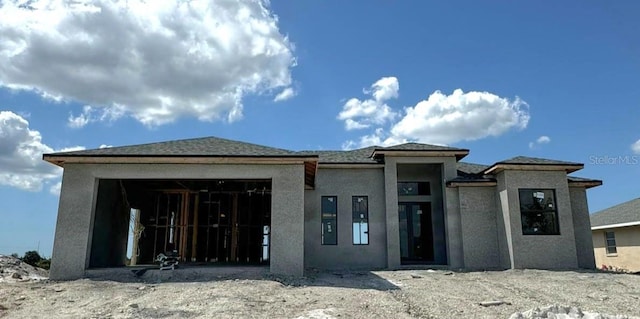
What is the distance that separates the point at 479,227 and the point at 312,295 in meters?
8.29

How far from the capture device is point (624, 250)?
67.2 ft

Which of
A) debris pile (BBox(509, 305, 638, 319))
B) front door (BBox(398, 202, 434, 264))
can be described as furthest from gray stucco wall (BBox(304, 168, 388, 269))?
debris pile (BBox(509, 305, 638, 319))

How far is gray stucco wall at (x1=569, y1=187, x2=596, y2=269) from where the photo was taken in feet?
48.9

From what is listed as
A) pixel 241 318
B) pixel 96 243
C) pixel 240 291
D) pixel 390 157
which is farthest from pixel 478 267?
pixel 96 243

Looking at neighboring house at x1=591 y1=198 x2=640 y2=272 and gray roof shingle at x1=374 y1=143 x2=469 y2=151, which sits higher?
gray roof shingle at x1=374 y1=143 x2=469 y2=151

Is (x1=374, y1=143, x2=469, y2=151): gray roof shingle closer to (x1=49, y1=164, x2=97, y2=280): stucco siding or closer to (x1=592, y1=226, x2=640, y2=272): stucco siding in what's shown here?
(x1=49, y1=164, x2=97, y2=280): stucco siding

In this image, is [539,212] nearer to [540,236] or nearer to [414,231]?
[540,236]

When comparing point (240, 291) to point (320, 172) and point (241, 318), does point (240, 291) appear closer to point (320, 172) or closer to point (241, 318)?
point (241, 318)

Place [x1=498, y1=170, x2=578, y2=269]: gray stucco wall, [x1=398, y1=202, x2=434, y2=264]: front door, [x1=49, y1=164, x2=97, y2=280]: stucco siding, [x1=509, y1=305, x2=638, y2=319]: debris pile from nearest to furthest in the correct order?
[x1=509, y1=305, x2=638, y2=319]: debris pile < [x1=49, y1=164, x2=97, y2=280]: stucco siding < [x1=498, y1=170, x2=578, y2=269]: gray stucco wall < [x1=398, y1=202, x2=434, y2=264]: front door

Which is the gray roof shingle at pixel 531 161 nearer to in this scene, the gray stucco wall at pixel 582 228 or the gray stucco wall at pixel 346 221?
the gray stucco wall at pixel 582 228

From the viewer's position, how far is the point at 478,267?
1465 cm

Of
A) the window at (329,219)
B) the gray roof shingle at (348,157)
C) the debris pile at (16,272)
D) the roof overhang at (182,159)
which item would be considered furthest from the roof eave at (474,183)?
the debris pile at (16,272)

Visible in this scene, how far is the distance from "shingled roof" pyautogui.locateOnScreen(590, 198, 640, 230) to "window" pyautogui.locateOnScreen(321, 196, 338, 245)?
14030 millimetres

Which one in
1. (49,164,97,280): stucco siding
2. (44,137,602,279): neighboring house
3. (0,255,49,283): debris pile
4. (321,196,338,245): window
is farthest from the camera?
(321,196,338,245): window
